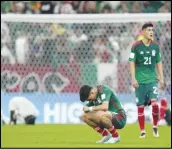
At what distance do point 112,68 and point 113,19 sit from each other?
1.09m

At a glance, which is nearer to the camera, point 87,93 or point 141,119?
point 87,93

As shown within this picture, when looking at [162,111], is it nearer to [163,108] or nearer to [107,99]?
[163,108]

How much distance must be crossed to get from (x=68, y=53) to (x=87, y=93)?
805 centimetres

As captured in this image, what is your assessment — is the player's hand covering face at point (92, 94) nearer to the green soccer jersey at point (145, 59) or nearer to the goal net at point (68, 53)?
the green soccer jersey at point (145, 59)

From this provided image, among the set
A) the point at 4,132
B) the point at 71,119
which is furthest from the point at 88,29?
the point at 4,132

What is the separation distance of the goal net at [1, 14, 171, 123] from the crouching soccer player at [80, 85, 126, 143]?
20.8 ft

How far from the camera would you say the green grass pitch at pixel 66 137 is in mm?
12812

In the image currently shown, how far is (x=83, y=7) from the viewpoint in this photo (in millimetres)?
23703

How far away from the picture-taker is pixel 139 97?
1497cm

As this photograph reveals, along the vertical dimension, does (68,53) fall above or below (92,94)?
above

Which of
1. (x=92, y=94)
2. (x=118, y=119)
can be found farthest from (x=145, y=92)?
(x=92, y=94)

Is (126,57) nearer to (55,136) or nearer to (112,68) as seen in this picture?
(112,68)

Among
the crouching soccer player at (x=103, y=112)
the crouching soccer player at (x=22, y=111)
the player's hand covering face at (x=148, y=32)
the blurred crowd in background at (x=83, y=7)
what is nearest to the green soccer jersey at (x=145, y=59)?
the player's hand covering face at (x=148, y=32)

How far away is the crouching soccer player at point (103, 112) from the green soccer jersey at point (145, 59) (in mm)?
1745
